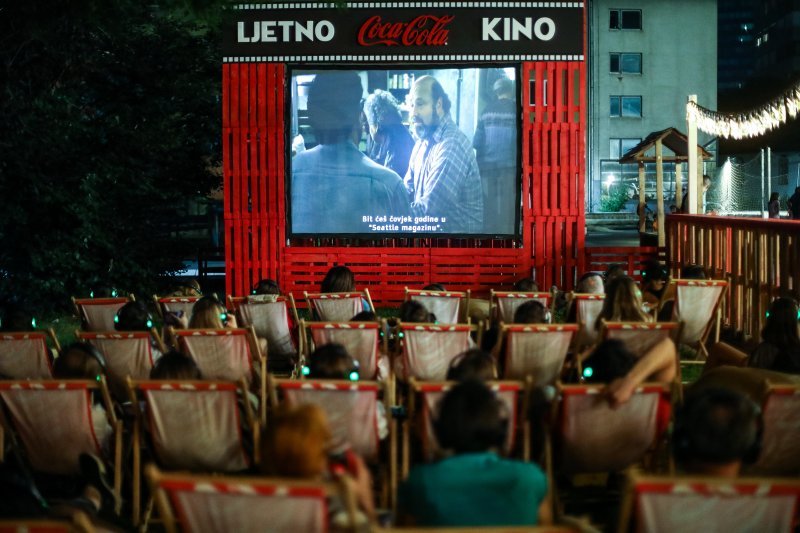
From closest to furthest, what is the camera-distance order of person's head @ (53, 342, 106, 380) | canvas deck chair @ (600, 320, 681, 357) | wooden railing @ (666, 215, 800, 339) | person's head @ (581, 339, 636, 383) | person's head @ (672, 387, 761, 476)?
1. person's head @ (672, 387, 761, 476)
2. person's head @ (581, 339, 636, 383)
3. person's head @ (53, 342, 106, 380)
4. canvas deck chair @ (600, 320, 681, 357)
5. wooden railing @ (666, 215, 800, 339)

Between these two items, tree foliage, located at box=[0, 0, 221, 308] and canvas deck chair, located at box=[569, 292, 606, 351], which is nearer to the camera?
canvas deck chair, located at box=[569, 292, 606, 351]

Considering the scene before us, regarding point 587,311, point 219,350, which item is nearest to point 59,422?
point 219,350

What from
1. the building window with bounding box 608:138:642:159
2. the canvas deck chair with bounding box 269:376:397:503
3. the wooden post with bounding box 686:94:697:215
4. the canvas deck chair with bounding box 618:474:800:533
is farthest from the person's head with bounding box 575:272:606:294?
the building window with bounding box 608:138:642:159

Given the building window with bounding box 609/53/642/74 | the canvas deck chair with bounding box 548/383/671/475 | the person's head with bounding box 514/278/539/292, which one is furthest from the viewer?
the building window with bounding box 609/53/642/74

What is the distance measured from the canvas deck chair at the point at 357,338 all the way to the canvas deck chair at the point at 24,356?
1.77 metres

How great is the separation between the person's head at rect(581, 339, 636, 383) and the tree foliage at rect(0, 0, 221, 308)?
28.6 feet

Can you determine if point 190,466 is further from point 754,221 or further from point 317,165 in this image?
point 317,165

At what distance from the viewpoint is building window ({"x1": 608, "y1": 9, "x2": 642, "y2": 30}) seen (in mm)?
45000

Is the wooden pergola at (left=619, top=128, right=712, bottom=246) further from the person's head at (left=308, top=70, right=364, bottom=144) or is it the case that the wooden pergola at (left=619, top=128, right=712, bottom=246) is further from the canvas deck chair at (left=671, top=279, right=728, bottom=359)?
the canvas deck chair at (left=671, top=279, right=728, bottom=359)

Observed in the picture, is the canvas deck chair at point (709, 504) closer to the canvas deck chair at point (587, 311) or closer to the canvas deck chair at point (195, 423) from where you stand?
the canvas deck chair at point (195, 423)

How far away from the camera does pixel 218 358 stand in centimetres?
674

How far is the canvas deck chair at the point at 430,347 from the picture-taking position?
21.5ft

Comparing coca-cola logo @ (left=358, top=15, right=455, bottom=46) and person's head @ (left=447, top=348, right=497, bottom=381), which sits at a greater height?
coca-cola logo @ (left=358, top=15, right=455, bottom=46)

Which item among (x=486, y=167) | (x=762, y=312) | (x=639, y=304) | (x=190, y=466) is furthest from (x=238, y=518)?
(x=486, y=167)
